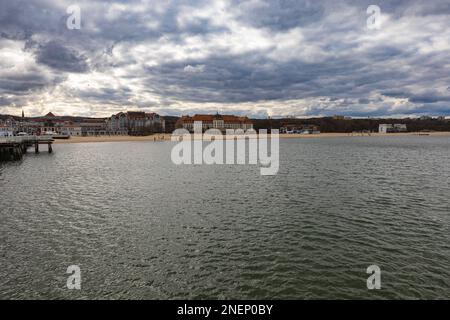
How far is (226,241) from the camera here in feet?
50.1

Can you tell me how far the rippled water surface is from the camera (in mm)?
11094

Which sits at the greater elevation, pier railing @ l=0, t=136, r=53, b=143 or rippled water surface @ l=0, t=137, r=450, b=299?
pier railing @ l=0, t=136, r=53, b=143

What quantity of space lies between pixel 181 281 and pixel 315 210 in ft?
42.2

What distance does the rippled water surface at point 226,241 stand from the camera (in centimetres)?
1109

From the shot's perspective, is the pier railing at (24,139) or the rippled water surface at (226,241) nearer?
the rippled water surface at (226,241)

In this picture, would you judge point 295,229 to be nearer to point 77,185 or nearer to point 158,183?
point 158,183

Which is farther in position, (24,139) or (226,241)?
(24,139)

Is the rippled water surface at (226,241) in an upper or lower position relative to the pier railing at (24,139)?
lower

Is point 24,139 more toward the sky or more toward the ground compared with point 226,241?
more toward the sky

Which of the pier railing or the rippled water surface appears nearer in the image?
the rippled water surface
